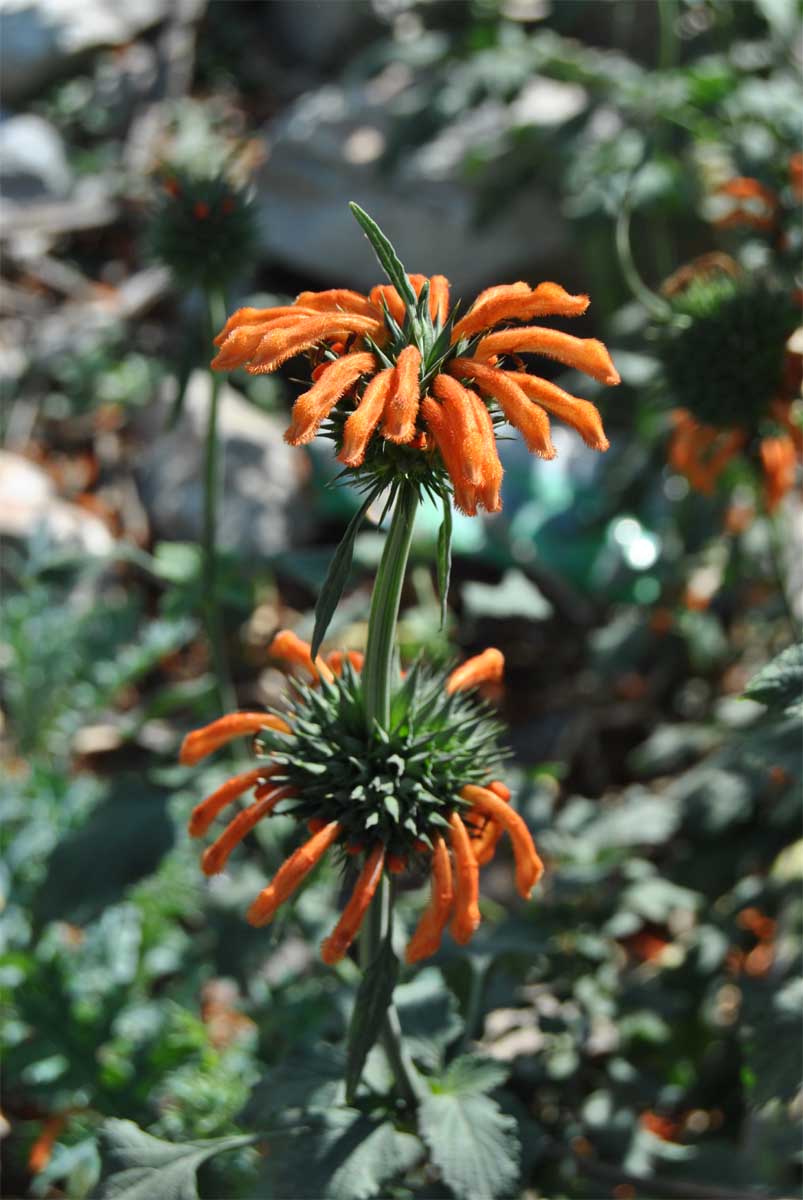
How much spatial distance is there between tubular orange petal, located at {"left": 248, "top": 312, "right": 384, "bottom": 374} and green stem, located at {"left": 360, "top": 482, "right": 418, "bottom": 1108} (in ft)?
0.58

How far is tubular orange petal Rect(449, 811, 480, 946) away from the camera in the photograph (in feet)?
4.70

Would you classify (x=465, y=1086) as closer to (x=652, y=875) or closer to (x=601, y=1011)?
(x=601, y=1011)

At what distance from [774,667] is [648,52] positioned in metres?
4.77

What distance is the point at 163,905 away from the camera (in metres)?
2.71

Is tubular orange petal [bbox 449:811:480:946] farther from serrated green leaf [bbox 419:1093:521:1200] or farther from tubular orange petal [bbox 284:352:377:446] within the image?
tubular orange petal [bbox 284:352:377:446]

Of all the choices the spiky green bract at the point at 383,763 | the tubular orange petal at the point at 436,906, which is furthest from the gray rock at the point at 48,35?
the tubular orange petal at the point at 436,906

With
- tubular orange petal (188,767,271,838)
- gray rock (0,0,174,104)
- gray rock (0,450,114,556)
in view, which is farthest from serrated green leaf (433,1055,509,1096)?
gray rock (0,0,174,104)

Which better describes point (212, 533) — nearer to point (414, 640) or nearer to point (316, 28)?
point (414, 640)

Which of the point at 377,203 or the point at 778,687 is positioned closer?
the point at 778,687

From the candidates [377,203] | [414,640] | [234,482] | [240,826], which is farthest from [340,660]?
[377,203]

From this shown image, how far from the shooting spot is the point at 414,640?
2.84 m

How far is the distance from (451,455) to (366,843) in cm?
51

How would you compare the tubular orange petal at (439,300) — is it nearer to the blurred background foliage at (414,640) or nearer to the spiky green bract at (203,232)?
the blurred background foliage at (414,640)

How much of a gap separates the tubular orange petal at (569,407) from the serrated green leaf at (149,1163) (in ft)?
3.23
